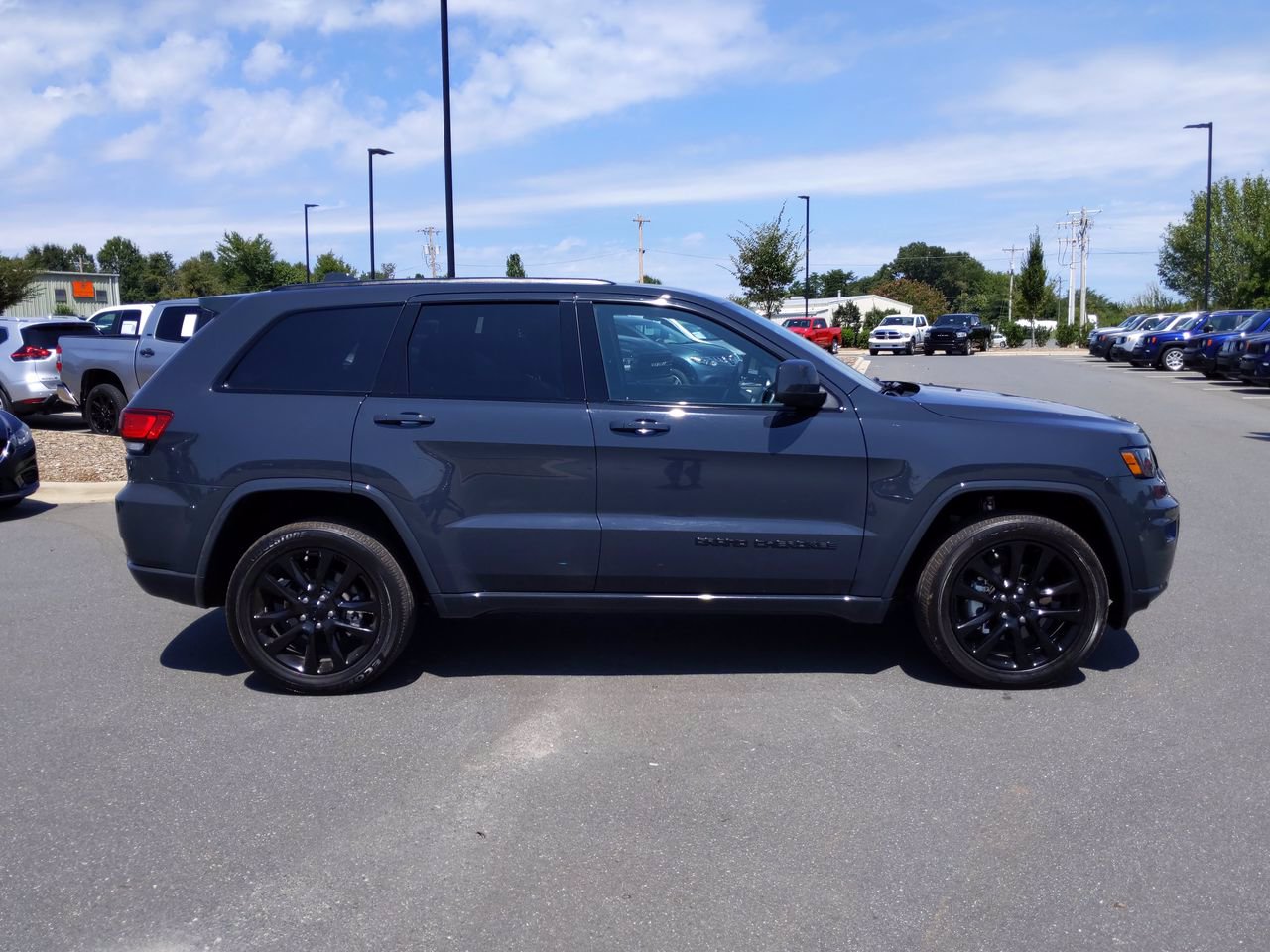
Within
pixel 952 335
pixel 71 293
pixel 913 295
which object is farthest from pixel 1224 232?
pixel 71 293

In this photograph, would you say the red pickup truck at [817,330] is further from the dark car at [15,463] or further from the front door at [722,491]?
the front door at [722,491]

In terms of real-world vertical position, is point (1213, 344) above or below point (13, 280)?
below

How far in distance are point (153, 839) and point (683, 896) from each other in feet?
5.77

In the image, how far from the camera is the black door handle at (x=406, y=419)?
5156 millimetres

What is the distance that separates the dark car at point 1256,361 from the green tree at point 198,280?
2165 inches

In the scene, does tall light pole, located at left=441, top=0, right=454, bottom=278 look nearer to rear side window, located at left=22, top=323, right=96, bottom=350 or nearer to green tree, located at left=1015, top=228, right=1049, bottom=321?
rear side window, located at left=22, top=323, right=96, bottom=350

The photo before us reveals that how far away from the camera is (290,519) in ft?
18.0

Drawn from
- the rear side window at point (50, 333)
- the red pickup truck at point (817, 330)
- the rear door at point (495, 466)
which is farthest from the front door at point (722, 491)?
the red pickup truck at point (817, 330)

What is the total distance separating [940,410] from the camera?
5.20 m

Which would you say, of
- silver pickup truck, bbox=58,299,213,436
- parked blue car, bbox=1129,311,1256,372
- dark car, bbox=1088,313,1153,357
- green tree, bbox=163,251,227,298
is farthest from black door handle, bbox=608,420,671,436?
green tree, bbox=163,251,227,298

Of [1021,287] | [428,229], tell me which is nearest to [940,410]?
[428,229]

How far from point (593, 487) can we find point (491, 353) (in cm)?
77

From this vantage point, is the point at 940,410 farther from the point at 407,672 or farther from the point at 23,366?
the point at 23,366

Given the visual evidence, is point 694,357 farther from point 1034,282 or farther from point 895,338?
point 1034,282
